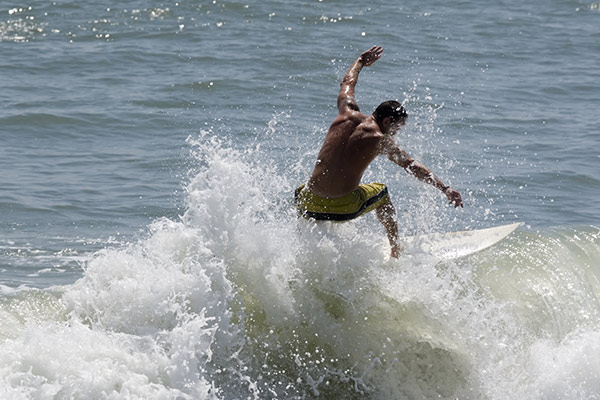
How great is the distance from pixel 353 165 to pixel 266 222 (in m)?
0.77

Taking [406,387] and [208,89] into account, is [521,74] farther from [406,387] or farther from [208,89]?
[406,387]

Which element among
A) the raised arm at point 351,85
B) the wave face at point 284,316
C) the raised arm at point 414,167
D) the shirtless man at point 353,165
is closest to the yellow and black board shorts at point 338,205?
the shirtless man at point 353,165

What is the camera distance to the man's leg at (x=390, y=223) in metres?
7.30

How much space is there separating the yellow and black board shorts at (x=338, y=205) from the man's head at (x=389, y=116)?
0.49 metres

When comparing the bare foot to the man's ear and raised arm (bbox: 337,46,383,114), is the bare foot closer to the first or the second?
the man's ear

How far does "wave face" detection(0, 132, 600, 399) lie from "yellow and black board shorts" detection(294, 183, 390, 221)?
0.10 m

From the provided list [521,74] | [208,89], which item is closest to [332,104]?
[208,89]

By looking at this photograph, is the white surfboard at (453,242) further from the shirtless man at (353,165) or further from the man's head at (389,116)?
the man's head at (389,116)

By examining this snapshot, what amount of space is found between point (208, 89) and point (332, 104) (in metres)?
2.07

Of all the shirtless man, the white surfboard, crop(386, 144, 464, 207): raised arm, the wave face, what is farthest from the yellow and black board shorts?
the white surfboard

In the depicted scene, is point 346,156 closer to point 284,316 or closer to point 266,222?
point 266,222

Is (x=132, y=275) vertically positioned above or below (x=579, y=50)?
above

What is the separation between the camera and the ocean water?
21.7 feet

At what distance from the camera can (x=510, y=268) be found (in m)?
8.66
